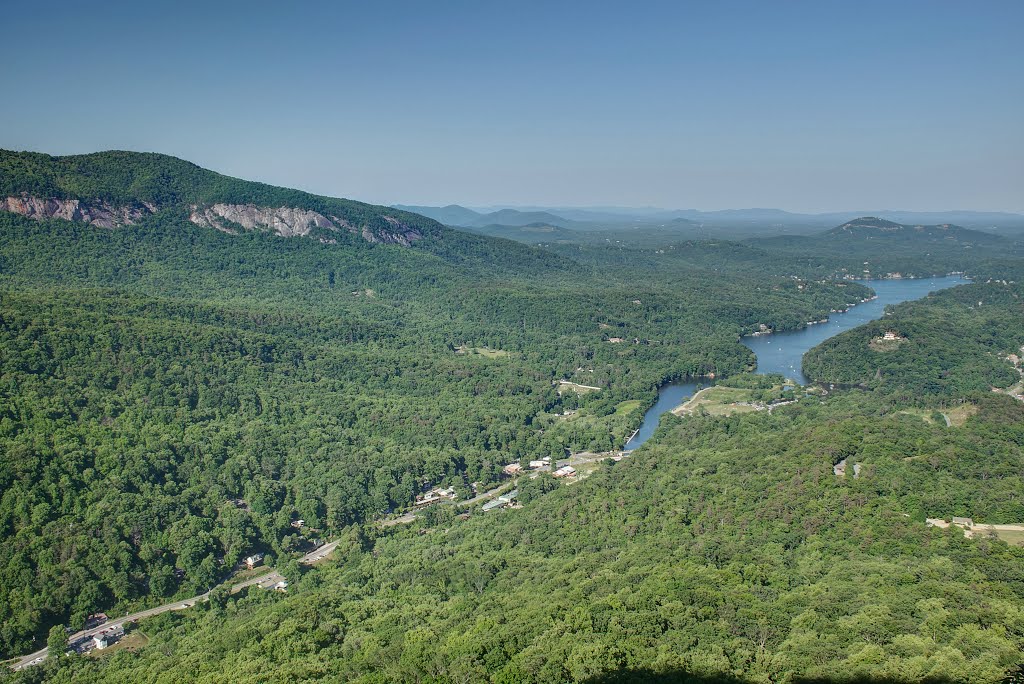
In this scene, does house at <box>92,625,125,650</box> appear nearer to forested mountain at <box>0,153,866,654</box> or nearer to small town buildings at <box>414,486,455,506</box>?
forested mountain at <box>0,153,866,654</box>

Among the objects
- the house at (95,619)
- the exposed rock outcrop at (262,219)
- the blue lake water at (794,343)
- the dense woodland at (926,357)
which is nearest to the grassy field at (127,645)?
the house at (95,619)

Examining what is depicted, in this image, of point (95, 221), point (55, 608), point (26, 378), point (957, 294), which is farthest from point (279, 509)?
point (957, 294)

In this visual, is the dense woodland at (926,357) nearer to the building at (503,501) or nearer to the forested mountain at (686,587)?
the forested mountain at (686,587)

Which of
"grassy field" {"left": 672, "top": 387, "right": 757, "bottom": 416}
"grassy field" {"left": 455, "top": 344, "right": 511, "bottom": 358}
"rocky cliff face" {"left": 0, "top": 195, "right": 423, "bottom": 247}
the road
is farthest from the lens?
"rocky cliff face" {"left": 0, "top": 195, "right": 423, "bottom": 247}

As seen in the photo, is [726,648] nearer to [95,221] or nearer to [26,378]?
[26,378]

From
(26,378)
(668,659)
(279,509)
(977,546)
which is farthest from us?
(26,378)

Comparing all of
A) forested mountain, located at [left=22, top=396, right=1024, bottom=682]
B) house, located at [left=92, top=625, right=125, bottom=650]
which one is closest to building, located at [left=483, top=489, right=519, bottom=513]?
forested mountain, located at [left=22, top=396, right=1024, bottom=682]

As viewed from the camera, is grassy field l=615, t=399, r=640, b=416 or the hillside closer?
grassy field l=615, t=399, r=640, b=416
